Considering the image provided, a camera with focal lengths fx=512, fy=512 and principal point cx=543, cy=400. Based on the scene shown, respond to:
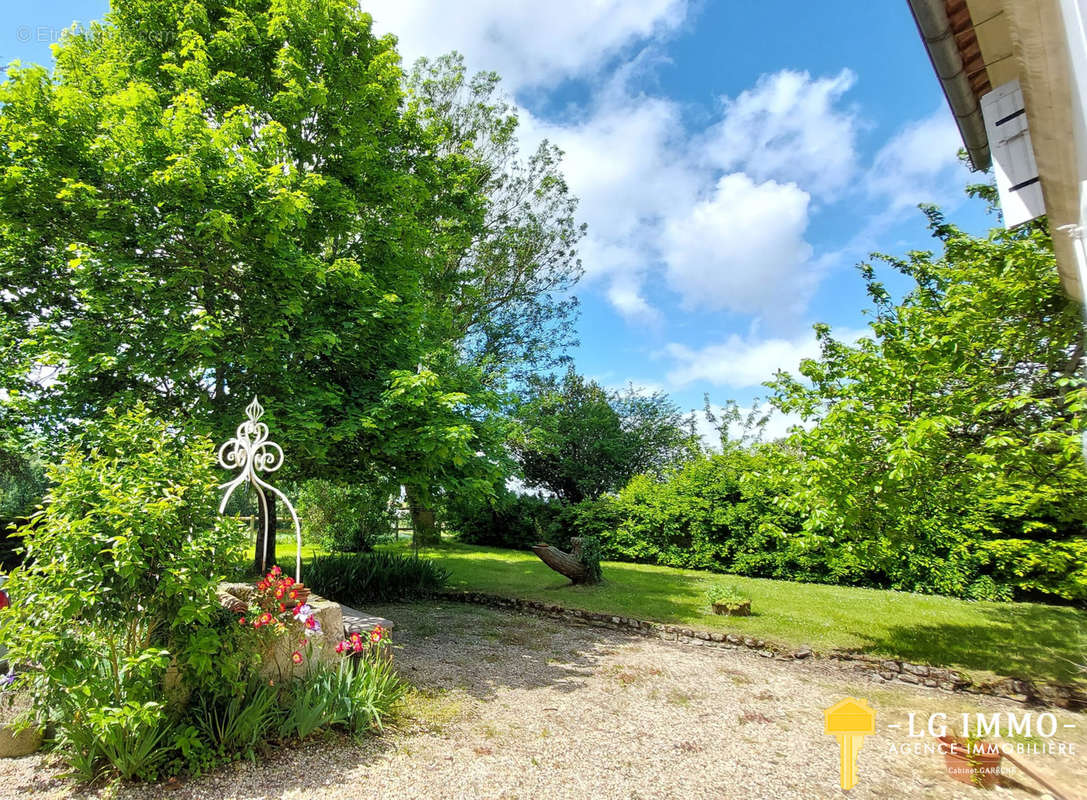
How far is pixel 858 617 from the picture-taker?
8898 mm

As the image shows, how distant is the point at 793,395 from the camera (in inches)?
283

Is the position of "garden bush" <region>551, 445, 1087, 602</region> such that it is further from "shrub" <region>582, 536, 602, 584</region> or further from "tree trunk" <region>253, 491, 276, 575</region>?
A: "tree trunk" <region>253, 491, 276, 575</region>

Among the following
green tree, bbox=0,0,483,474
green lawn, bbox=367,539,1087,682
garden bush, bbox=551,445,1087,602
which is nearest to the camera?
green tree, bbox=0,0,483,474

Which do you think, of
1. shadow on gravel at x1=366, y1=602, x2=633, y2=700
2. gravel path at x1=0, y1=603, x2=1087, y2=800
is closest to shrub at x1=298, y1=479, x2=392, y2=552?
shadow on gravel at x1=366, y1=602, x2=633, y2=700

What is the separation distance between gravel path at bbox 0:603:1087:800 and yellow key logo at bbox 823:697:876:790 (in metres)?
0.12

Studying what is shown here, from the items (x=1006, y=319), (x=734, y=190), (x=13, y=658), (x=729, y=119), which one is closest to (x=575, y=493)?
(x=734, y=190)

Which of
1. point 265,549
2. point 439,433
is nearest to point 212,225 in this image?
point 439,433

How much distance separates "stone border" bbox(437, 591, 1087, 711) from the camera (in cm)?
545

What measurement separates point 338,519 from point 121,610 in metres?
13.2

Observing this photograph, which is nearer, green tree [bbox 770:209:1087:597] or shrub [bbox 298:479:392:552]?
green tree [bbox 770:209:1087:597]

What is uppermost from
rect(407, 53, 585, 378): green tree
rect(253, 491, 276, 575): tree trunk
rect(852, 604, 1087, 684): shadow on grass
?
rect(407, 53, 585, 378): green tree

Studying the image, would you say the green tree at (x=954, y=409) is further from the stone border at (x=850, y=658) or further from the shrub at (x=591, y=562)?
the shrub at (x=591, y=562)

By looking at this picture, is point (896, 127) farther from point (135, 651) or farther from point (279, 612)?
point (135, 651)

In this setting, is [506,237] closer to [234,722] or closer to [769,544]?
[769,544]
